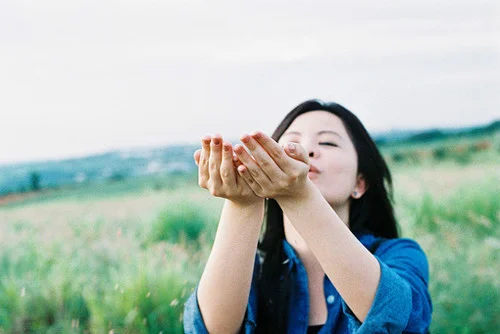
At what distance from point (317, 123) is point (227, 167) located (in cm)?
44

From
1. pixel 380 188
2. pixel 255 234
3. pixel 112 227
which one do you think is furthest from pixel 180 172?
pixel 255 234

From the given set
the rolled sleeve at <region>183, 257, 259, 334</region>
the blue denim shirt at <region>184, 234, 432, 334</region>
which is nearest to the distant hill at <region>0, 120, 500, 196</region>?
the blue denim shirt at <region>184, 234, 432, 334</region>

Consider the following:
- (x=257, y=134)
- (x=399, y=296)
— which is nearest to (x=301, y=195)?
(x=257, y=134)

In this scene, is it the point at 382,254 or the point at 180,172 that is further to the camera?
the point at 180,172

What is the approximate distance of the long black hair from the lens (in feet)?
4.14

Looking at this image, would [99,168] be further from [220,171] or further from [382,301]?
[382,301]

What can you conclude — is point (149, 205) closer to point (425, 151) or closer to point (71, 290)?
point (71, 290)

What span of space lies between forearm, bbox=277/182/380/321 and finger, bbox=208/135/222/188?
0.12 meters

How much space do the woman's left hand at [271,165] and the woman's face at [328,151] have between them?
307 mm

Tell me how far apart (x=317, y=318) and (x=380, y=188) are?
382 mm

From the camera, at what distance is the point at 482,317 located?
176 cm

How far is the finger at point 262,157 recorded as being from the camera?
0.81m

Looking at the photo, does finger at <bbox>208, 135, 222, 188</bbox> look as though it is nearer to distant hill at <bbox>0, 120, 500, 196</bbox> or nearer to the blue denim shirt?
the blue denim shirt

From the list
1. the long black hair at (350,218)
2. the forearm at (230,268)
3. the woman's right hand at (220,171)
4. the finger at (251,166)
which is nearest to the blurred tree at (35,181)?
the long black hair at (350,218)
